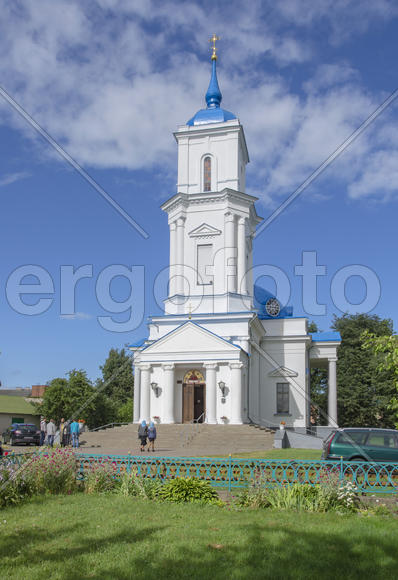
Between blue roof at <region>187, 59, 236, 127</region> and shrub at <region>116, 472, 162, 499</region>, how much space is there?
30.0 meters

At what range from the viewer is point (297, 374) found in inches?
1451

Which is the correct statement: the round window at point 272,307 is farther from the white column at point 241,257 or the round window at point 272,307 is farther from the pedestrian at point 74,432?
the pedestrian at point 74,432

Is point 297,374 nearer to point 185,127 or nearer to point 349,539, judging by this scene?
point 185,127

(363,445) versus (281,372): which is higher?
(281,372)

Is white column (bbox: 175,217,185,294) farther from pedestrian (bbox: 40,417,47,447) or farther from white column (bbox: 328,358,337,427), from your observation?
white column (bbox: 328,358,337,427)

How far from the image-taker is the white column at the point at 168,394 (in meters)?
30.4

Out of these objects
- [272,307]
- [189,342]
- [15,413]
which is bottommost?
[15,413]

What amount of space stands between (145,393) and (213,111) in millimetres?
19756

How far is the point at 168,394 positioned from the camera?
30.6m

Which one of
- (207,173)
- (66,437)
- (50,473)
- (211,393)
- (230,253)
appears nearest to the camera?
(50,473)

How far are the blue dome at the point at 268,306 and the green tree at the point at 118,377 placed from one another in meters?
31.1

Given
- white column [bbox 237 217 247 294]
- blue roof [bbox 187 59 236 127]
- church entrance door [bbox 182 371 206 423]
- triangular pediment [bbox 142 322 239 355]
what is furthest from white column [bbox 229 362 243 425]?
blue roof [bbox 187 59 236 127]

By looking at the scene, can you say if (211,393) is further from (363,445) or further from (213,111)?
(213,111)

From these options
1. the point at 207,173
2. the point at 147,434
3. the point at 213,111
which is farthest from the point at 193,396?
the point at 213,111
